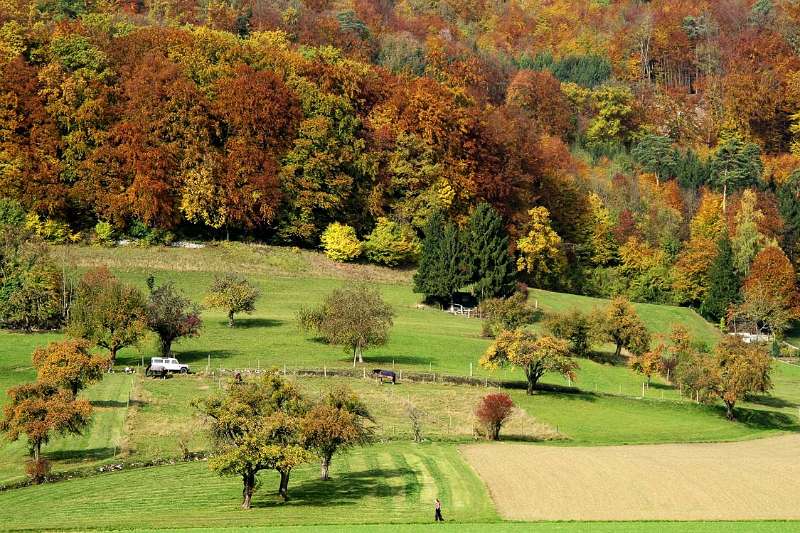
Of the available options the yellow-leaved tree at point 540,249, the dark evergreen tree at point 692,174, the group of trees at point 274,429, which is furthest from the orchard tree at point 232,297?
the dark evergreen tree at point 692,174

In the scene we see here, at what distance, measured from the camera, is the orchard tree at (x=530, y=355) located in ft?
324

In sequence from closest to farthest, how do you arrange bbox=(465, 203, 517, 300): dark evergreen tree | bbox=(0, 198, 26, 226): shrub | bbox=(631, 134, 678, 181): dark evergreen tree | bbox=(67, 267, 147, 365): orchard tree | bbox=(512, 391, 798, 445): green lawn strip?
bbox=(512, 391, 798, 445): green lawn strip, bbox=(67, 267, 147, 365): orchard tree, bbox=(0, 198, 26, 226): shrub, bbox=(465, 203, 517, 300): dark evergreen tree, bbox=(631, 134, 678, 181): dark evergreen tree

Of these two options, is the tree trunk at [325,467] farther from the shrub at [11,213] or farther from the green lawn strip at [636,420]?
the shrub at [11,213]

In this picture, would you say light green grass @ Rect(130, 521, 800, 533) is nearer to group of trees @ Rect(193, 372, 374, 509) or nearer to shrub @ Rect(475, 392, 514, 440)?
group of trees @ Rect(193, 372, 374, 509)

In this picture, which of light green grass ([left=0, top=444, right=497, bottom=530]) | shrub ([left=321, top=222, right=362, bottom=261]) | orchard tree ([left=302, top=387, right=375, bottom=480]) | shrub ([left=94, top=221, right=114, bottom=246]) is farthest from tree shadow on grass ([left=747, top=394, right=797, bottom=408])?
shrub ([left=94, top=221, right=114, bottom=246])

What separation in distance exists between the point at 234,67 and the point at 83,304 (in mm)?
62148

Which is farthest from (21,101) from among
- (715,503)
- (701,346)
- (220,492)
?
(715,503)

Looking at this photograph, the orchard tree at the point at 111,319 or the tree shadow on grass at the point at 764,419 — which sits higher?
the orchard tree at the point at 111,319

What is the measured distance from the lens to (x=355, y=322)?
103188mm

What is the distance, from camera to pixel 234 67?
153875mm

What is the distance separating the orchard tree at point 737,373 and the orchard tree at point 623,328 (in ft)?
48.7

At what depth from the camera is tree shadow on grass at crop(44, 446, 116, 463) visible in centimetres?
7300

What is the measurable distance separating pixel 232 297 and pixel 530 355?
2842cm

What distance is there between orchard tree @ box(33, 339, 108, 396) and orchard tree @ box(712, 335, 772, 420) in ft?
154
